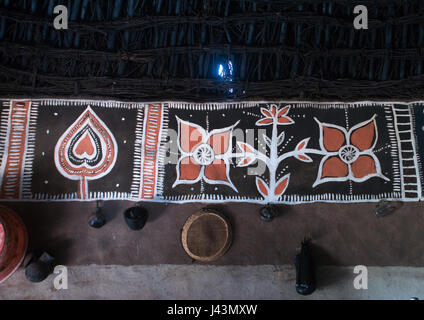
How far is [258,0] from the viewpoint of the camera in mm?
2230

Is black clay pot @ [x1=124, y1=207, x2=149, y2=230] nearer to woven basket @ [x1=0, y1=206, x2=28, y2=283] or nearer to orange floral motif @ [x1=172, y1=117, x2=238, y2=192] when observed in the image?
orange floral motif @ [x1=172, y1=117, x2=238, y2=192]

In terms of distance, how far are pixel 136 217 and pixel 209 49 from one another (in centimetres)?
124

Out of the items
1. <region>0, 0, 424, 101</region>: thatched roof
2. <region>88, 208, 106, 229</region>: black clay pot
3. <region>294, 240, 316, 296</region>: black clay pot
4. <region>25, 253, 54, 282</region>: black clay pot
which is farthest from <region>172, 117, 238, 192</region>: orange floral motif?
<region>25, 253, 54, 282</region>: black clay pot

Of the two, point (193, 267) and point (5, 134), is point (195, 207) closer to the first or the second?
point (193, 267)

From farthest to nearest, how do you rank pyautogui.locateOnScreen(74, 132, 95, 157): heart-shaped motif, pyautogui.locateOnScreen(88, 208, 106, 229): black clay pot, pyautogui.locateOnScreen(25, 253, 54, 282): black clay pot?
1. pyautogui.locateOnScreen(74, 132, 95, 157): heart-shaped motif
2. pyautogui.locateOnScreen(88, 208, 106, 229): black clay pot
3. pyautogui.locateOnScreen(25, 253, 54, 282): black clay pot

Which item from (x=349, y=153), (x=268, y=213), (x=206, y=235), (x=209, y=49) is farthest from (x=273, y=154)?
(x=209, y=49)

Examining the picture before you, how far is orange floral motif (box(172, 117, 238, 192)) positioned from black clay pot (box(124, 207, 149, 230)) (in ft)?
0.95

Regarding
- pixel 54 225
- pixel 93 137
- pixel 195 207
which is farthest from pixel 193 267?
pixel 93 137

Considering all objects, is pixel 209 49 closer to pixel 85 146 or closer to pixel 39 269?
pixel 85 146

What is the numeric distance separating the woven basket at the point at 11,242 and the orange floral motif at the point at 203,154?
40.4 inches

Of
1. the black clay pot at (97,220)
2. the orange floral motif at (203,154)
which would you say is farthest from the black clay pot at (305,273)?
the black clay pot at (97,220)

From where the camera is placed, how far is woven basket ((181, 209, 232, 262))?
2.21m

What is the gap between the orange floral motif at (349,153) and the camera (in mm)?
2320

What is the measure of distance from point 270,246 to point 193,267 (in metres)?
0.55
